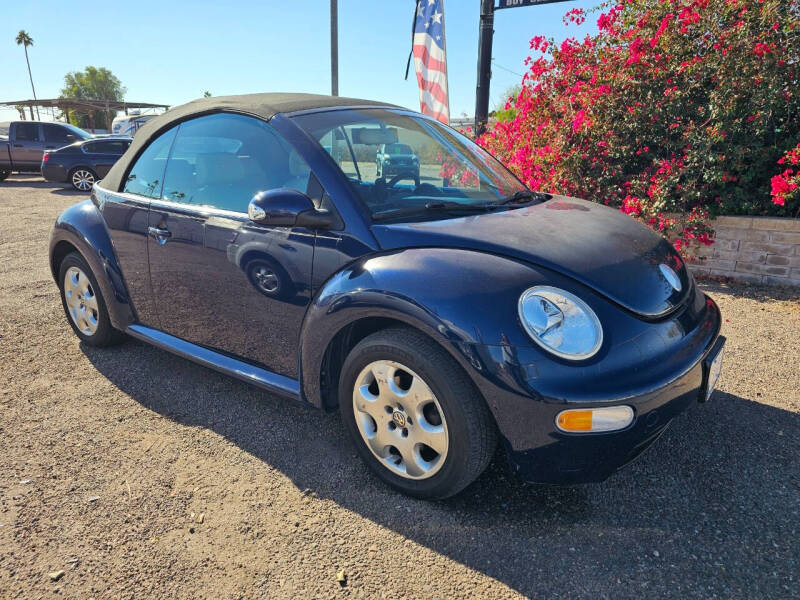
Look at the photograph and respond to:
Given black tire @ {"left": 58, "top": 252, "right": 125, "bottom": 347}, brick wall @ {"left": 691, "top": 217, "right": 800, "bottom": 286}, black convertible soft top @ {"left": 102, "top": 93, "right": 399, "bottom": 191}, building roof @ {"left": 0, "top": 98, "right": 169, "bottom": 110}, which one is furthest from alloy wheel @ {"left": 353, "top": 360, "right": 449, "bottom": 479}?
building roof @ {"left": 0, "top": 98, "right": 169, "bottom": 110}

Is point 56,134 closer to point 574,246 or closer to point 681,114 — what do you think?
point 681,114

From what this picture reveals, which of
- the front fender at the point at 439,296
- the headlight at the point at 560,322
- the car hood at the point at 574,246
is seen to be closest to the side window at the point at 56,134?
the front fender at the point at 439,296

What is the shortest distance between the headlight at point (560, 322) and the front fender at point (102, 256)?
251 cm

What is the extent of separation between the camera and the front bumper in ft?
5.95

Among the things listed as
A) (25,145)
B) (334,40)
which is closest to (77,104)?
(25,145)

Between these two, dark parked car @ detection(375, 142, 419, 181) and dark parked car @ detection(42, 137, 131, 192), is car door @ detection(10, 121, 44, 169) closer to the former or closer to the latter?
dark parked car @ detection(42, 137, 131, 192)

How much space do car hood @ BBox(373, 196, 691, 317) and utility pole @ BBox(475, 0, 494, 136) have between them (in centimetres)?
621

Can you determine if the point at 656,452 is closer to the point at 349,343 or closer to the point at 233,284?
the point at 349,343

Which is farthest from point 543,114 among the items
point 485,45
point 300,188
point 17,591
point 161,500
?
point 17,591

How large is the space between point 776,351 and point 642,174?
2.41m

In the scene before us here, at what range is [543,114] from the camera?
6.51 m

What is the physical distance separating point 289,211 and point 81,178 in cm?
1449

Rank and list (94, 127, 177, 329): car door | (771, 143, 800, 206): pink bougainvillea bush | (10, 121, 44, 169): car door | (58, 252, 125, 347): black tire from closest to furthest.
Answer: (94, 127, 177, 329): car door, (58, 252, 125, 347): black tire, (771, 143, 800, 206): pink bougainvillea bush, (10, 121, 44, 169): car door

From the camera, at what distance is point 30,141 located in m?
15.9
